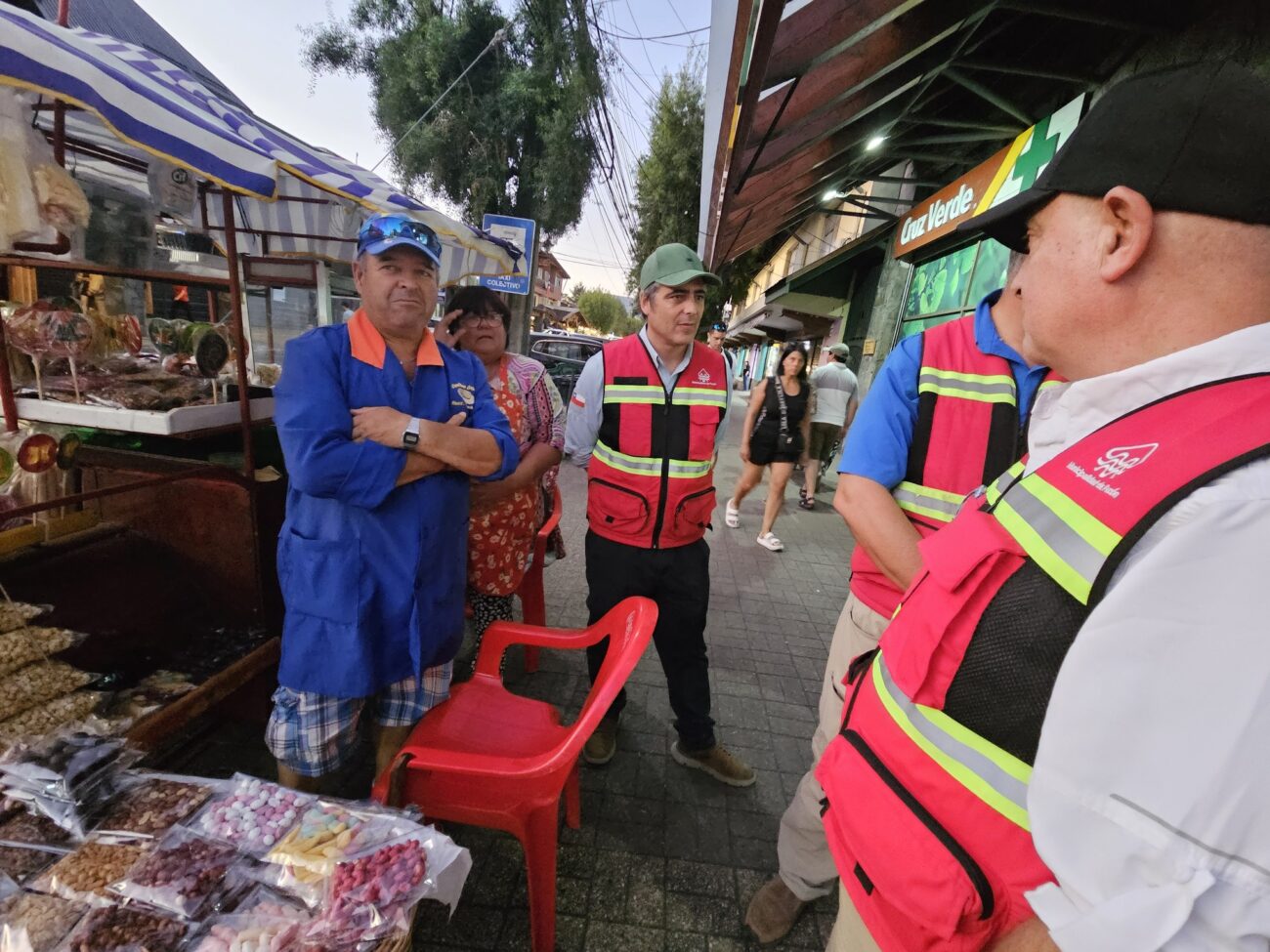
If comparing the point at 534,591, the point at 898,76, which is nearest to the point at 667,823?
the point at 534,591

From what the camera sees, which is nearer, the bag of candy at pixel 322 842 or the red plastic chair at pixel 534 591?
the bag of candy at pixel 322 842

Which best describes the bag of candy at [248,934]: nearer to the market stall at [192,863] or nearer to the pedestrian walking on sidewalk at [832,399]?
the market stall at [192,863]

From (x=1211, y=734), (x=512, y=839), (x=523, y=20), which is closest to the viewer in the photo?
(x=1211, y=734)

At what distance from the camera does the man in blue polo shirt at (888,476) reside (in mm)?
1460

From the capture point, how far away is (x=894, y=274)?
704 centimetres

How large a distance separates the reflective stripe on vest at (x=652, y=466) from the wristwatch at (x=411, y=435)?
90 centimetres

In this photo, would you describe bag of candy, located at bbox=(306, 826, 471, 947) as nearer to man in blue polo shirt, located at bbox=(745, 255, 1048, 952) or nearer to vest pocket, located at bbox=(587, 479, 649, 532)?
man in blue polo shirt, located at bbox=(745, 255, 1048, 952)

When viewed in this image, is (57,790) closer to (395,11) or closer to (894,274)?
(894,274)

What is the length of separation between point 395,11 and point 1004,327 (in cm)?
1360

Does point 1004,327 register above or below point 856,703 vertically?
above

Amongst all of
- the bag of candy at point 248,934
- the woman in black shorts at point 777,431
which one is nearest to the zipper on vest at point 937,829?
the bag of candy at point 248,934

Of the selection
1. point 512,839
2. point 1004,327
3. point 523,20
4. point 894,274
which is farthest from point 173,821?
point 523,20

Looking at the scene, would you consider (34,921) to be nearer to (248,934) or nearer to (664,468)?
(248,934)

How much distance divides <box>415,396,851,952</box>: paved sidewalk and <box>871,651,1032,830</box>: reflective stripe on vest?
1.53 m
